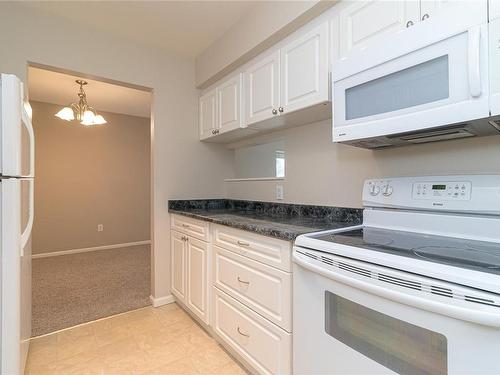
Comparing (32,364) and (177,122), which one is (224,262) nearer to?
(32,364)

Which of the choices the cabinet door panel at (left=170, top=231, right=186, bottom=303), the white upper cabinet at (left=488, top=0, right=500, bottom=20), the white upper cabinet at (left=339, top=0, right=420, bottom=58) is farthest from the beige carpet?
the white upper cabinet at (left=488, top=0, right=500, bottom=20)

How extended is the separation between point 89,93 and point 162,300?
2878 millimetres

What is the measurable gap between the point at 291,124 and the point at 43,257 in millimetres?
4185

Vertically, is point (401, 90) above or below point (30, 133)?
above

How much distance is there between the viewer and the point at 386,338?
902mm

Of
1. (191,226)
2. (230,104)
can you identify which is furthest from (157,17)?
(191,226)

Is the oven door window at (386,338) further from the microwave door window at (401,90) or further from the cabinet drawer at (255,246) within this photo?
the microwave door window at (401,90)

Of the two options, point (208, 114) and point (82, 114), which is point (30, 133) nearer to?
point (208, 114)

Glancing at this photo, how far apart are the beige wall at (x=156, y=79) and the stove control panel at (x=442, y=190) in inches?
77.5

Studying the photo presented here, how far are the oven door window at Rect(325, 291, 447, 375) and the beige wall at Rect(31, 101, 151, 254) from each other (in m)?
4.39

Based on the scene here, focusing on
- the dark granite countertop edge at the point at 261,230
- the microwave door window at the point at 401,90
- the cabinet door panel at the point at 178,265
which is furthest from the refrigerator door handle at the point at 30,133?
the microwave door window at the point at 401,90

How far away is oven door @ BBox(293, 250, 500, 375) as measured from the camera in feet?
2.32

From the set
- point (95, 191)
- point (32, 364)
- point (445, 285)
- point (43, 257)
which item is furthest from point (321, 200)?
point (43, 257)

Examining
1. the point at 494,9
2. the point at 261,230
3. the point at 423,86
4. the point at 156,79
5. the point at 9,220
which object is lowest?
the point at 261,230
